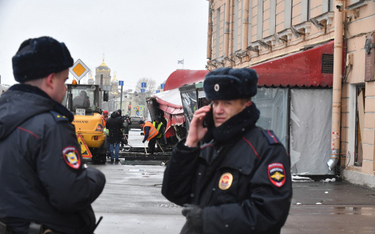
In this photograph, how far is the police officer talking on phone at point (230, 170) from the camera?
2697 mm

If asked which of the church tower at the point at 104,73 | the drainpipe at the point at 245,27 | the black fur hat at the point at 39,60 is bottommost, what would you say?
the black fur hat at the point at 39,60

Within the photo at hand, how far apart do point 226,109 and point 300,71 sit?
37.7ft

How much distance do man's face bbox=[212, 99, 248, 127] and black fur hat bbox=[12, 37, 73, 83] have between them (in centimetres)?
87

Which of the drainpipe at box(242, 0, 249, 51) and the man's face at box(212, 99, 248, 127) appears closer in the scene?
the man's face at box(212, 99, 248, 127)

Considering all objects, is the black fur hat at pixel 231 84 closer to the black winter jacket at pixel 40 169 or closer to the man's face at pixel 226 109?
the man's face at pixel 226 109

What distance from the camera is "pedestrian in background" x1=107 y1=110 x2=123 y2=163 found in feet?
61.4

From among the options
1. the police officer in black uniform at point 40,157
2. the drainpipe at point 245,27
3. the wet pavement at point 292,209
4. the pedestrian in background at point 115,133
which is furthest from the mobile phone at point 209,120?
the drainpipe at point 245,27

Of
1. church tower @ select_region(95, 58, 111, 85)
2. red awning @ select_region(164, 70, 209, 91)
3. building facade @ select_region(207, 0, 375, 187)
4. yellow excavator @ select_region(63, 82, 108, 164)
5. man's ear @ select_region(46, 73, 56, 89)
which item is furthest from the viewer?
church tower @ select_region(95, 58, 111, 85)

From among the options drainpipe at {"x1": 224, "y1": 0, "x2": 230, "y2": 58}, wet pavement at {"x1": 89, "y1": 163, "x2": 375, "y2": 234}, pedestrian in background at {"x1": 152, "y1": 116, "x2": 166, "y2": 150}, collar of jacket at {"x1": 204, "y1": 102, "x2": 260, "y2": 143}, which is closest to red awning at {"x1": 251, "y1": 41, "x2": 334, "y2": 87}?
wet pavement at {"x1": 89, "y1": 163, "x2": 375, "y2": 234}

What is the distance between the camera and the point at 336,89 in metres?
13.4

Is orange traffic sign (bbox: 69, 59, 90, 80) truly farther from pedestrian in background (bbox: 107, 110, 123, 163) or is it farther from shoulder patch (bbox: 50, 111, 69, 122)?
shoulder patch (bbox: 50, 111, 69, 122)

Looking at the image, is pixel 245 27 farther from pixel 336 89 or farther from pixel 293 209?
pixel 293 209

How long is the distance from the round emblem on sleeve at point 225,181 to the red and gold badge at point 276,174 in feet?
0.66

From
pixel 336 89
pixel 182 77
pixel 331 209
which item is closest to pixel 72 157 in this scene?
pixel 331 209
